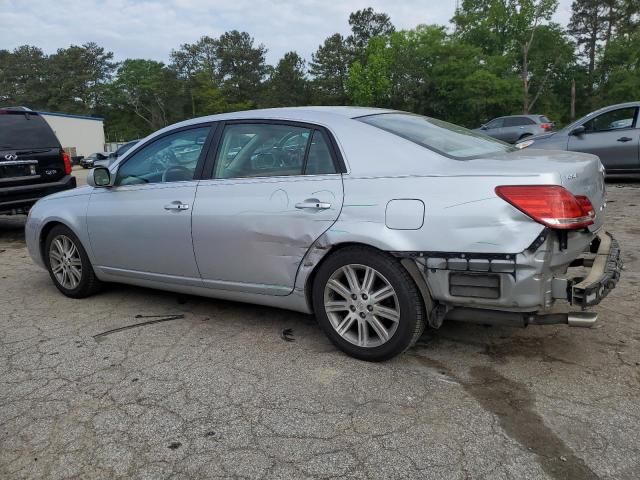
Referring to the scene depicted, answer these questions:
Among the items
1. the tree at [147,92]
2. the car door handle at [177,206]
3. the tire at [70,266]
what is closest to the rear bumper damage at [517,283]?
the car door handle at [177,206]

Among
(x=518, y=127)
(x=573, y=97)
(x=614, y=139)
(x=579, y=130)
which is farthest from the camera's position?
(x=573, y=97)

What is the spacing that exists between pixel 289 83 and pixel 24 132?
65757 millimetres

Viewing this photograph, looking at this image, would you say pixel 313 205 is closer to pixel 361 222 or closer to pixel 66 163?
pixel 361 222

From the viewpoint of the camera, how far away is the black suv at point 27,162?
733 cm

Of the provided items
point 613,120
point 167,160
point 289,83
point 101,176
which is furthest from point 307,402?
point 289,83

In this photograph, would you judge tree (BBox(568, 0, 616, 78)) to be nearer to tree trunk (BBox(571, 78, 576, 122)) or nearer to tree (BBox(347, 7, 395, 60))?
tree trunk (BBox(571, 78, 576, 122))

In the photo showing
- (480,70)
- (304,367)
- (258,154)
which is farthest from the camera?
(480,70)

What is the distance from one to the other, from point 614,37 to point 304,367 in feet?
199

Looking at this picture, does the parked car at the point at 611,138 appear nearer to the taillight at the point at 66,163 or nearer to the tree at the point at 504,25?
the taillight at the point at 66,163

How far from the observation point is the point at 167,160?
4090mm

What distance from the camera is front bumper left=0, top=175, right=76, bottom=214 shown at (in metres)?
7.27

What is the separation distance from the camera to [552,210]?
2.54 meters

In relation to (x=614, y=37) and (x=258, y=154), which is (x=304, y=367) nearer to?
(x=258, y=154)

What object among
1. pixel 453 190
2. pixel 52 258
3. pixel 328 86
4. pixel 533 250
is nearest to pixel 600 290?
pixel 533 250
